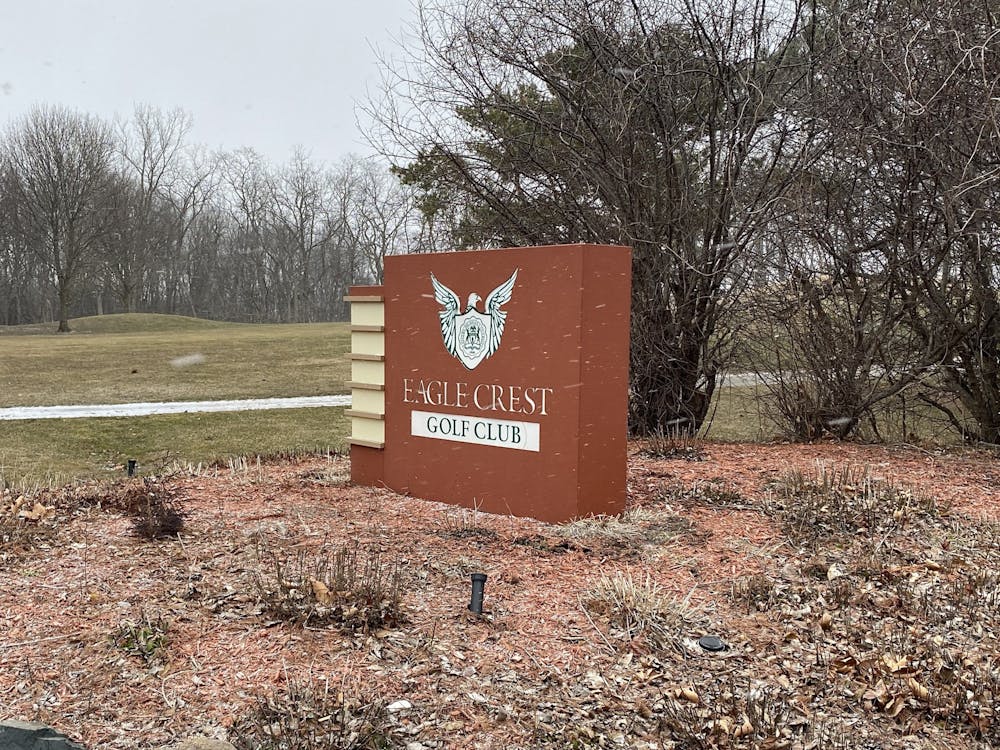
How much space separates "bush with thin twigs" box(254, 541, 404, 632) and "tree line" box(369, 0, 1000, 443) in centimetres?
421

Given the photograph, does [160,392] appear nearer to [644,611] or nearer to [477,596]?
[477,596]

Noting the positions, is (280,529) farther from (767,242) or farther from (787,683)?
(767,242)

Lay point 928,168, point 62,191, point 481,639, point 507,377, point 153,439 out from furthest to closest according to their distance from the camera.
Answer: point 62,191 < point 153,439 < point 928,168 < point 507,377 < point 481,639

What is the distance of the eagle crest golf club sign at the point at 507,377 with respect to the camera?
204 inches

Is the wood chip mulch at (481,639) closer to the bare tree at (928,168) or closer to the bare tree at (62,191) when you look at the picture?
the bare tree at (928,168)

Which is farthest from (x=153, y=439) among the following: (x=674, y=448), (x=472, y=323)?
(x=472, y=323)

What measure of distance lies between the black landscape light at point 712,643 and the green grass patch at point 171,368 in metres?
14.6

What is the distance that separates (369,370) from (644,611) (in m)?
3.20

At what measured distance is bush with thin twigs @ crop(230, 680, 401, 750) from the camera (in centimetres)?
285

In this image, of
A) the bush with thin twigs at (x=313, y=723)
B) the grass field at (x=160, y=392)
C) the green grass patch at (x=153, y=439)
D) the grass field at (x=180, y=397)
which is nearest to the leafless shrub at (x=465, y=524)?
the bush with thin twigs at (x=313, y=723)

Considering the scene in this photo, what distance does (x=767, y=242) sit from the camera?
786 centimetres

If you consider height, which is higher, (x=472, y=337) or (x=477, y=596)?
(x=472, y=337)

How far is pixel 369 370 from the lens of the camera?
20.9 feet

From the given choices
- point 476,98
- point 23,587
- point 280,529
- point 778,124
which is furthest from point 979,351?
point 23,587
